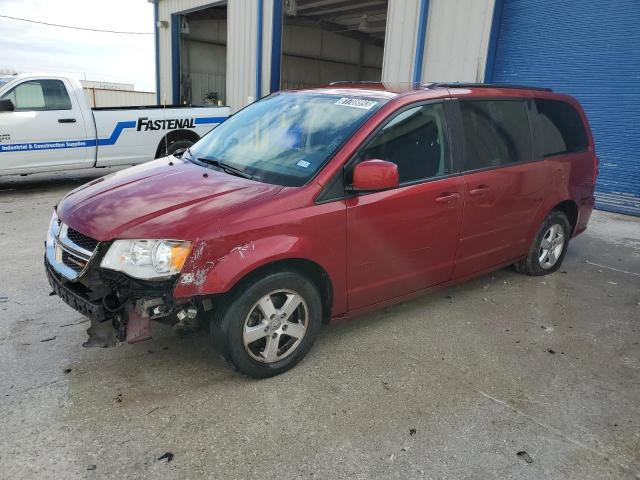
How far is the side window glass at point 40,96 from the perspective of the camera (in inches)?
304

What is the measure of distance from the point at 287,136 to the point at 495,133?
69.4 inches

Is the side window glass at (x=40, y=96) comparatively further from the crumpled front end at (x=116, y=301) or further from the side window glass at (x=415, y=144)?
the side window glass at (x=415, y=144)

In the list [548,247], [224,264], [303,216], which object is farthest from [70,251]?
A: [548,247]

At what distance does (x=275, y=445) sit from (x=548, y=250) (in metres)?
3.64

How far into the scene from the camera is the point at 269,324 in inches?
117

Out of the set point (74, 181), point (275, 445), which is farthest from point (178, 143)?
point (275, 445)

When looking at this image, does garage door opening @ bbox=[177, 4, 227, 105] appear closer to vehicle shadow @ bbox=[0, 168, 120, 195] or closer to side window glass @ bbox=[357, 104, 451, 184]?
vehicle shadow @ bbox=[0, 168, 120, 195]

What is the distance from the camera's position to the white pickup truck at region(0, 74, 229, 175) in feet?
25.3

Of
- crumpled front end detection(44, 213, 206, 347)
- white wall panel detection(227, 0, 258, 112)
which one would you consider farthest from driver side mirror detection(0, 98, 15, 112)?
white wall panel detection(227, 0, 258, 112)

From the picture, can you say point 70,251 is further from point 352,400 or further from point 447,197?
point 447,197

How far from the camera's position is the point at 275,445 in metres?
2.52

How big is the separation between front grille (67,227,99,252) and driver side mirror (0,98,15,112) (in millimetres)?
5799

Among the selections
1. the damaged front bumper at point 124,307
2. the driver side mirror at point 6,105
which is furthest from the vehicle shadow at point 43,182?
the damaged front bumper at point 124,307

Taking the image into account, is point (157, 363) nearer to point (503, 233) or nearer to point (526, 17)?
point (503, 233)
